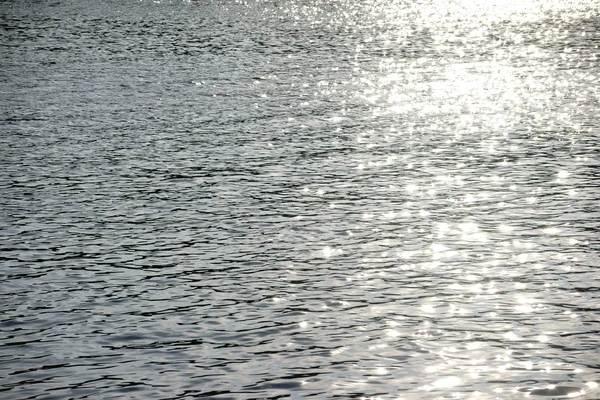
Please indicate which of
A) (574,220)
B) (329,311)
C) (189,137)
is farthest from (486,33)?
(329,311)

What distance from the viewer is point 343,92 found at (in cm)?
4844

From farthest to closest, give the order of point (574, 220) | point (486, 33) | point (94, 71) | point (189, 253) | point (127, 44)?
point (486, 33), point (127, 44), point (94, 71), point (574, 220), point (189, 253)

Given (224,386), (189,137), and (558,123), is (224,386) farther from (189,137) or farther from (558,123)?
(558,123)

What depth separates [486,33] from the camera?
8488 cm

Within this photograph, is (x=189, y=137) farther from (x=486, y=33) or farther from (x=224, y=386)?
(x=486, y=33)

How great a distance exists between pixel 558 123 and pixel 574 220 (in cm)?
1491

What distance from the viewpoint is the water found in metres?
15.8

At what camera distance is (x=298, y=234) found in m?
23.8

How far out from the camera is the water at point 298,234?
15758 mm

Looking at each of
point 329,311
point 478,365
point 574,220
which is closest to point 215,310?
point 329,311

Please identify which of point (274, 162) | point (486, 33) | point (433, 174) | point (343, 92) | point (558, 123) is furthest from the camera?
point (486, 33)

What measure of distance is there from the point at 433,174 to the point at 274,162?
5.17 metres

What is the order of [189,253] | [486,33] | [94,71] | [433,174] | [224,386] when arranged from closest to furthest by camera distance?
[224,386]
[189,253]
[433,174]
[94,71]
[486,33]

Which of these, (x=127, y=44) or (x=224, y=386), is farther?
(x=127, y=44)
